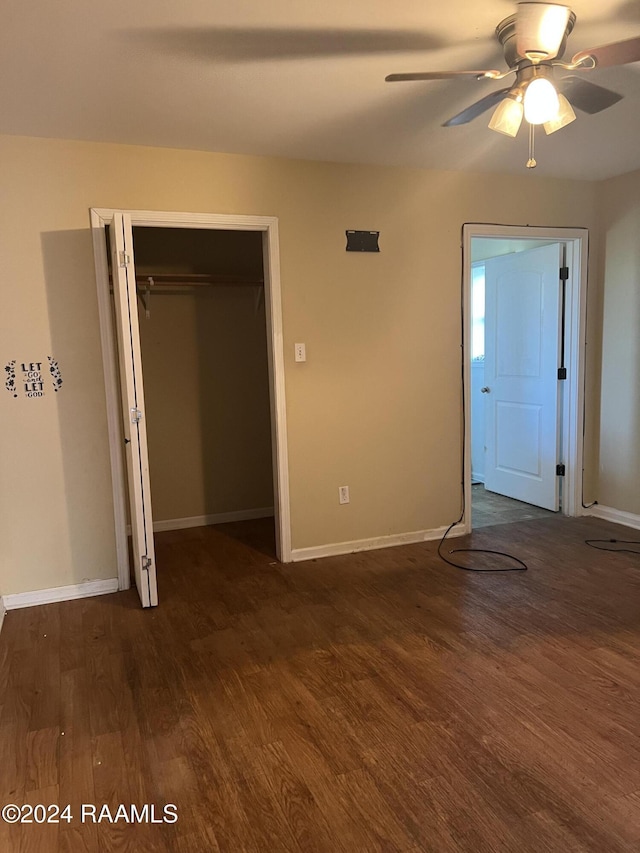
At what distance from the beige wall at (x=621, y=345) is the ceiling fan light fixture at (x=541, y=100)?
2499 mm

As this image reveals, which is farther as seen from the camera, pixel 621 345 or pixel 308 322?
pixel 621 345

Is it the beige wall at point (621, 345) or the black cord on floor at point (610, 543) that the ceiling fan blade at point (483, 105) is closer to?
the beige wall at point (621, 345)

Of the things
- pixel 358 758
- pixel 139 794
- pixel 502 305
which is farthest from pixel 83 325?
pixel 502 305

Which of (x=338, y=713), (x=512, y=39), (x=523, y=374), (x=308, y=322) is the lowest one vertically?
(x=338, y=713)

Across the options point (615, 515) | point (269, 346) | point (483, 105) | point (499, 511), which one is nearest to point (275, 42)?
point (483, 105)

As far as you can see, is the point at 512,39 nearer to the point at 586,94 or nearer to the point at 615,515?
the point at 586,94

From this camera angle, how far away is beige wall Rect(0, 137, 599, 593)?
305cm

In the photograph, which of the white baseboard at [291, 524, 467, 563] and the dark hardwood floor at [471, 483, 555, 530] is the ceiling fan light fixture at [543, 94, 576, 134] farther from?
the dark hardwood floor at [471, 483, 555, 530]

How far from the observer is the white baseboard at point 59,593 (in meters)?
3.11

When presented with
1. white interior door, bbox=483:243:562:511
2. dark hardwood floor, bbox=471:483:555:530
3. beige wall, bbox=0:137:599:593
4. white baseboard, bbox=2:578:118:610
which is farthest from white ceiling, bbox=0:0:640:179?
dark hardwood floor, bbox=471:483:555:530

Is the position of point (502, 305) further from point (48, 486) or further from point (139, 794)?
point (139, 794)

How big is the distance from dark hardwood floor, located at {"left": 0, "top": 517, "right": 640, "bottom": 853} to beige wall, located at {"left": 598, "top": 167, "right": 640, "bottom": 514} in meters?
1.03

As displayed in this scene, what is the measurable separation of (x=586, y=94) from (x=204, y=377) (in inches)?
124

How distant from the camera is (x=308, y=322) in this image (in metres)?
3.60
